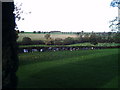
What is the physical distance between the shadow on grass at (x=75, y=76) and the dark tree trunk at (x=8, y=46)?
67.1 inches

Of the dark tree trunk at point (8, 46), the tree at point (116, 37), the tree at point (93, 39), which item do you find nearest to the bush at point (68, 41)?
the tree at point (93, 39)

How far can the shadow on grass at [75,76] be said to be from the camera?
7633mm

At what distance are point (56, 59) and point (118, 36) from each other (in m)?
5.29

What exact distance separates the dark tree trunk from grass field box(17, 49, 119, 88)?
1629mm

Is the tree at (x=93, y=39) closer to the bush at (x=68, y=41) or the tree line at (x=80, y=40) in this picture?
the tree line at (x=80, y=40)

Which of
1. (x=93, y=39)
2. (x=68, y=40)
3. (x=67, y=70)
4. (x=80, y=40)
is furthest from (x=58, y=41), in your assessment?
(x=67, y=70)

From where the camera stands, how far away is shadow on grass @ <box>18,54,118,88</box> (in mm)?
7633

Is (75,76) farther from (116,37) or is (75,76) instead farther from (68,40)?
(116,37)

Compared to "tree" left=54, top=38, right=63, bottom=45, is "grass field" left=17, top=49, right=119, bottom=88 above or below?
below

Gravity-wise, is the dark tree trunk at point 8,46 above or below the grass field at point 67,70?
above

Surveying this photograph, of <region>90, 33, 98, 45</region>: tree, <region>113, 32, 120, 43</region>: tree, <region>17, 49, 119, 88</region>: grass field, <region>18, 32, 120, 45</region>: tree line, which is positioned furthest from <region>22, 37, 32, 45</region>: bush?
<region>113, 32, 120, 43</region>: tree

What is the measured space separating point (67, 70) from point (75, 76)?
57 cm

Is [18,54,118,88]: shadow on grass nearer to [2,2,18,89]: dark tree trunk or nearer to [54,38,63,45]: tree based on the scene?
[54,38,63,45]: tree

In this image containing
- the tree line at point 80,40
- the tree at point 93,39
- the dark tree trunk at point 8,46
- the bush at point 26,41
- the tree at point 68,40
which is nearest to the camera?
the dark tree trunk at point 8,46
